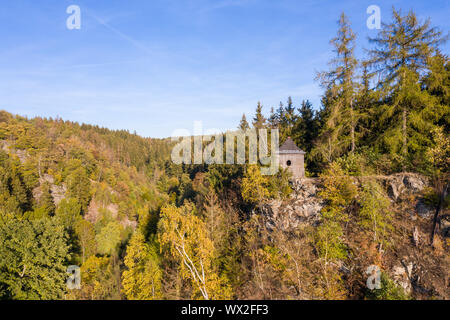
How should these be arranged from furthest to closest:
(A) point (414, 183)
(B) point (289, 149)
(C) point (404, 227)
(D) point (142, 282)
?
1. (B) point (289, 149)
2. (D) point (142, 282)
3. (A) point (414, 183)
4. (C) point (404, 227)

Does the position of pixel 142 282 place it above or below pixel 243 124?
below

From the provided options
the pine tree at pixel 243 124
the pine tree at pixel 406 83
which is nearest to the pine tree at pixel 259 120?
the pine tree at pixel 243 124

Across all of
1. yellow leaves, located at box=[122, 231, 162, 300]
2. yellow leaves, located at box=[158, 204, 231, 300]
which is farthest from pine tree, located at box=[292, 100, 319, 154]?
yellow leaves, located at box=[122, 231, 162, 300]

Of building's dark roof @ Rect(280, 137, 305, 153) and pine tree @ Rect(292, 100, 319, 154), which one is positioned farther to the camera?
pine tree @ Rect(292, 100, 319, 154)

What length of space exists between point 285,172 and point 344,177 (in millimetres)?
4874

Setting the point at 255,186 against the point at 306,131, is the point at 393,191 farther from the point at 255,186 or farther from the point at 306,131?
the point at 306,131

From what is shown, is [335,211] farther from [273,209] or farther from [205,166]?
[205,166]

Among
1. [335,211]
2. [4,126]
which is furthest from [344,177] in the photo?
[4,126]

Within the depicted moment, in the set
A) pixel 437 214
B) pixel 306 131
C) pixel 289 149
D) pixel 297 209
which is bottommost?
pixel 297 209

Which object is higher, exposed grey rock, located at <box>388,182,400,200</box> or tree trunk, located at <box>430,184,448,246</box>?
exposed grey rock, located at <box>388,182,400,200</box>

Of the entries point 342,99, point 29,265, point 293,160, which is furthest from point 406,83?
point 29,265

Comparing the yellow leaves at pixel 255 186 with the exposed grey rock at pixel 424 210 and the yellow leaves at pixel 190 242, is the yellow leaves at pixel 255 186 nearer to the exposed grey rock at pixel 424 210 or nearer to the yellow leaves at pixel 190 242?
the yellow leaves at pixel 190 242

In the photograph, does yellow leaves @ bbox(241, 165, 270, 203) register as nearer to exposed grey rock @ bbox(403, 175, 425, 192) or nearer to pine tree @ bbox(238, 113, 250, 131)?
exposed grey rock @ bbox(403, 175, 425, 192)

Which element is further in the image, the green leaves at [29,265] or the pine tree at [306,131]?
the pine tree at [306,131]
